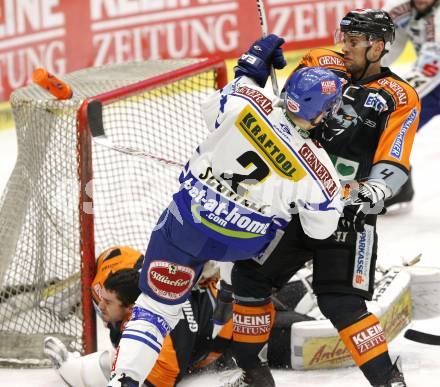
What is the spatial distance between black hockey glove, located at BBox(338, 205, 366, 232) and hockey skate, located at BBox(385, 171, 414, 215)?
2308 millimetres

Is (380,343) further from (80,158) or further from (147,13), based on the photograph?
(147,13)

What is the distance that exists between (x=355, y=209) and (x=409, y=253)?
192 cm

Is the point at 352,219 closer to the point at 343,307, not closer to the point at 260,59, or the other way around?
the point at 343,307

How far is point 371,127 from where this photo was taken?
366cm

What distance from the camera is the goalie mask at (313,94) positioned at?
11.1 ft

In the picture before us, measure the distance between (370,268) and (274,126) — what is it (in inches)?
22.9

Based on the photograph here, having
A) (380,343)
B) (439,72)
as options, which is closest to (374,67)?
(380,343)

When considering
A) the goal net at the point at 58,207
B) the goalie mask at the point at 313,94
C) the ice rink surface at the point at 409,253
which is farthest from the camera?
A: the goal net at the point at 58,207

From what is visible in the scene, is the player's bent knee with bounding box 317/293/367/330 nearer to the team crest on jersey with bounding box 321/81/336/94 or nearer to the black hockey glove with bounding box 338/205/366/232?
the black hockey glove with bounding box 338/205/366/232

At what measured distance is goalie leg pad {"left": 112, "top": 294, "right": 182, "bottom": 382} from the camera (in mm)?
3469

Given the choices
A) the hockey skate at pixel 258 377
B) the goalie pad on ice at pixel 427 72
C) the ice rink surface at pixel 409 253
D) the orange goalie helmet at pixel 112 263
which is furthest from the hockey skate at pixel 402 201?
the hockey skate at pixel 258 377

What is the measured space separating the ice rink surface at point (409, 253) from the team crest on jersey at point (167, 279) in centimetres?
54

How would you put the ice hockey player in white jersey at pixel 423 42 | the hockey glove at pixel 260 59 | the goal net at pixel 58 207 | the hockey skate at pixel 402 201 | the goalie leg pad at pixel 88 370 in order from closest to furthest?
the hockey glove at pixel 260 59
the goalie leg pad at pixel 88 370
the goal net at pixel 58 207
the ice hockey player in white jersey at pixel 423 42
the hockey skate at pixel 402 201

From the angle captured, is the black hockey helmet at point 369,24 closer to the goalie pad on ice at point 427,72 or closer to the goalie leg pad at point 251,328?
the goalie leg pad at point 251,328
